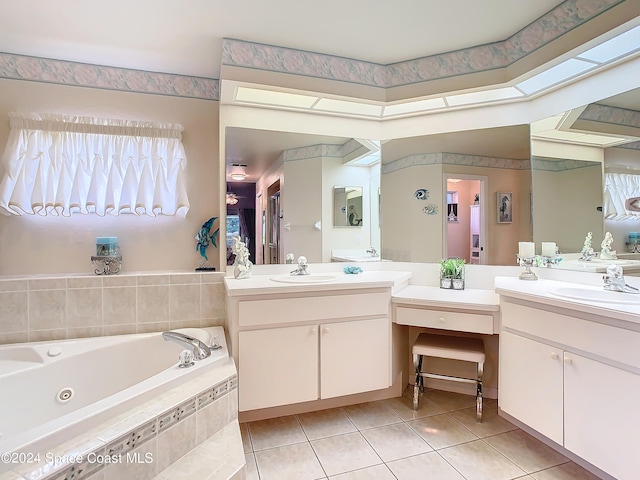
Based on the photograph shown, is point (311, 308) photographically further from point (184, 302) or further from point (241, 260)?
point (184, 302)

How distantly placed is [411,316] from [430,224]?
2.52ft

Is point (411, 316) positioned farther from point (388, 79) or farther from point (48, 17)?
point (48, 17)

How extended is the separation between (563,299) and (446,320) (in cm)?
67

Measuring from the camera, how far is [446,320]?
2.12 m

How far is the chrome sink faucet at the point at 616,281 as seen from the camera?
1.73 m

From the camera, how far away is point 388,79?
242 cm

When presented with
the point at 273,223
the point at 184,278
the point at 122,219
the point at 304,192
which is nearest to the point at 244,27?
the point at 304,192

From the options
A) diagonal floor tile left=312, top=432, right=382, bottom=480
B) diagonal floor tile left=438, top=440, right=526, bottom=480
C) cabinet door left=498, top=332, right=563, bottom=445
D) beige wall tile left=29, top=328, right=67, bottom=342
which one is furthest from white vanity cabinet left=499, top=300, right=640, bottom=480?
beige wall tile left=29, top=328, right=67, bottom=342

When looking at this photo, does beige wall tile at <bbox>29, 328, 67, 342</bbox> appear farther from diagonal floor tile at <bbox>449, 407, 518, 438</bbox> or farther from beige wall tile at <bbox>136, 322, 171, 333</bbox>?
diagonal floor tile at <bbox>449, 407, 518, 438</bbox>

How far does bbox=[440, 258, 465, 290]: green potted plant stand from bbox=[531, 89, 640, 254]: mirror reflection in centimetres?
55

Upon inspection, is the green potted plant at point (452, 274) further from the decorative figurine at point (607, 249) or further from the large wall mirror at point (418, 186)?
the decorative figurine at point (607, 249)

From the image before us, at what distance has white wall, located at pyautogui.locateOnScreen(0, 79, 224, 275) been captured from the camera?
7.32 feet

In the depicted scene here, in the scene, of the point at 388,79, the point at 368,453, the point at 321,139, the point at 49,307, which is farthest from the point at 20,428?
the point at 388,79

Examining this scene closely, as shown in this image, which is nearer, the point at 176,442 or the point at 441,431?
the point at 176,442
